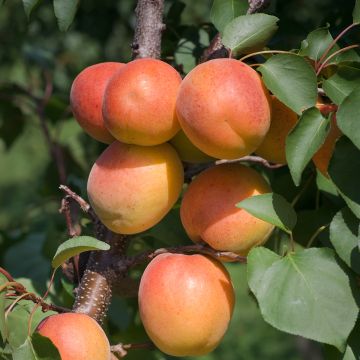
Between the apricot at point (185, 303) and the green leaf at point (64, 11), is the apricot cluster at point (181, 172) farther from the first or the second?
the green leaf at point (64, 11)

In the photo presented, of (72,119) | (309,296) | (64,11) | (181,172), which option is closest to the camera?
(309,296)

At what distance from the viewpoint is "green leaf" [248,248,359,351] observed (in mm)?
697

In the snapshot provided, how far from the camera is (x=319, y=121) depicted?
74 centimetres

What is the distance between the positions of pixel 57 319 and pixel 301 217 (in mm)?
388

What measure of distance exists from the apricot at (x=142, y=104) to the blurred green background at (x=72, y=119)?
9.1 inches

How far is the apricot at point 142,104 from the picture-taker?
2.54 ft

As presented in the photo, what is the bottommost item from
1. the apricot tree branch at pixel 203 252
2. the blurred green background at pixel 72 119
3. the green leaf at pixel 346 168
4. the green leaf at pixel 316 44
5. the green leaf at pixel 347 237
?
the blurred green background at pixel 72 119

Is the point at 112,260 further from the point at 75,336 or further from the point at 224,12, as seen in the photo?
the point at 224,12

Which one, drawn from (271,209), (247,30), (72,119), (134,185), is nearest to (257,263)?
(271,209)

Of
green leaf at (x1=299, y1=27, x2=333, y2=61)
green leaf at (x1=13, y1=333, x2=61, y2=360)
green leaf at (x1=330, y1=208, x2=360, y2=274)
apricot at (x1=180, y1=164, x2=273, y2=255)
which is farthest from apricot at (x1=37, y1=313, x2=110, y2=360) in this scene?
green leaf at (x1=299, y1=27, x2=333, y2=61)

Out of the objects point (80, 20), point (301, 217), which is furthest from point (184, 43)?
point (80, 20)

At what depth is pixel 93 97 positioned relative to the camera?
85 cm

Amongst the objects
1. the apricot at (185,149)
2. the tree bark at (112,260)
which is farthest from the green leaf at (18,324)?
the apricot at (185,149)

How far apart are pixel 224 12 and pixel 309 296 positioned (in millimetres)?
384
